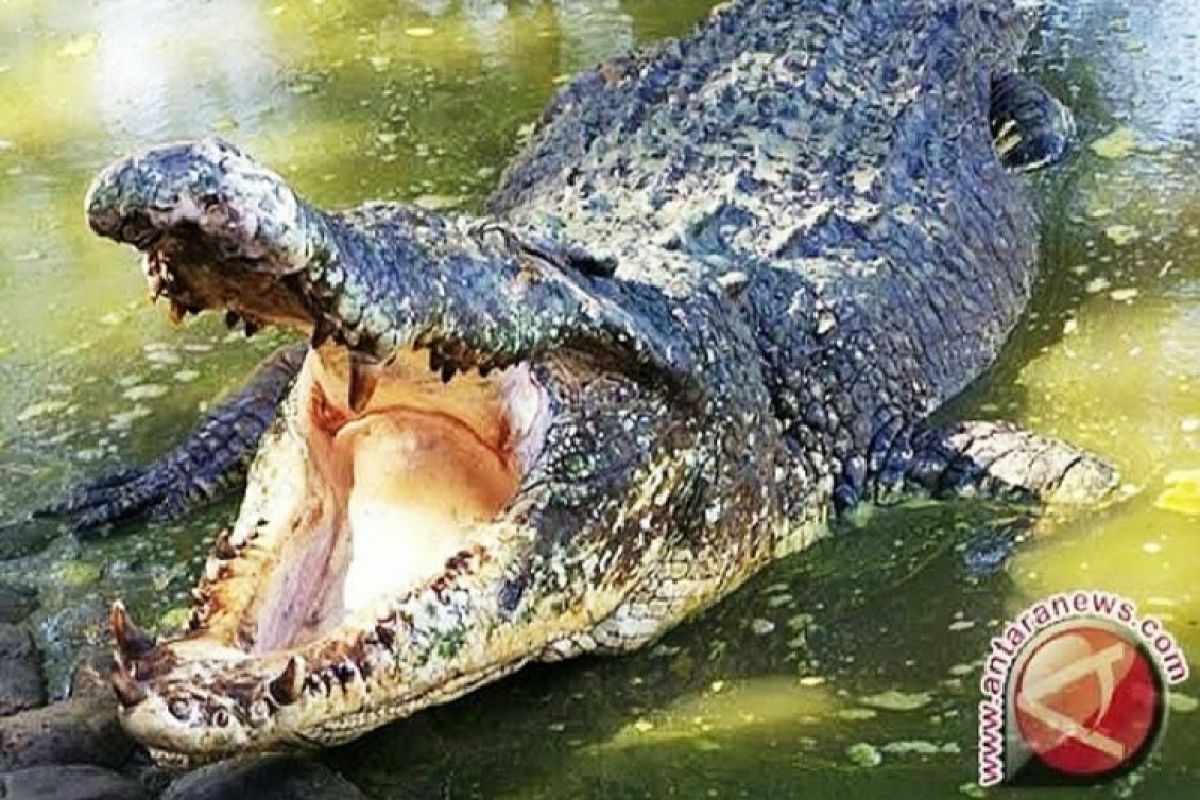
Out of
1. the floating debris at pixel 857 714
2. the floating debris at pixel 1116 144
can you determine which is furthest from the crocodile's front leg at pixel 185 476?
the floating debris at pixel 1116 144

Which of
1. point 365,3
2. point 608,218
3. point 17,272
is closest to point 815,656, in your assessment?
point 608,218

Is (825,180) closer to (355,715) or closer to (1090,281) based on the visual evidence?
(1090,281)

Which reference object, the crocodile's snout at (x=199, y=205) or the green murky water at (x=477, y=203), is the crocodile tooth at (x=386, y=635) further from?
the crocodile's snout at (x=199, y=205)

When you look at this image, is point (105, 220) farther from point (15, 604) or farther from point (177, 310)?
point (15, 604)

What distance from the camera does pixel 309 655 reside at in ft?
9.55

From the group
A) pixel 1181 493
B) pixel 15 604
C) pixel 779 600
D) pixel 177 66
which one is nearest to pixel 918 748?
pixel 779 600

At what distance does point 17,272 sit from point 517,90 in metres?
1.90

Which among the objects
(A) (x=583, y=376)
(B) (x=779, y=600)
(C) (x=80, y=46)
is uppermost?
(A) (x=583, y=376)

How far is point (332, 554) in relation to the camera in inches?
132

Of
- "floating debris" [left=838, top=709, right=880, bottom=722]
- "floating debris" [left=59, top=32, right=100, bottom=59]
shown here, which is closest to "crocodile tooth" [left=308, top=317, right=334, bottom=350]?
"floating debris" [left=838, top=709, right=880, bottom=722]

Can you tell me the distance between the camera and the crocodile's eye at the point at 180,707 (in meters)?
2.82

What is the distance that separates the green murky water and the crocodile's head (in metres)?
0.20

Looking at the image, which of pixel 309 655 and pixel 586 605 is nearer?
pixel 309 655

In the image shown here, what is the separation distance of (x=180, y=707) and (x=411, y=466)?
74 centimetres
